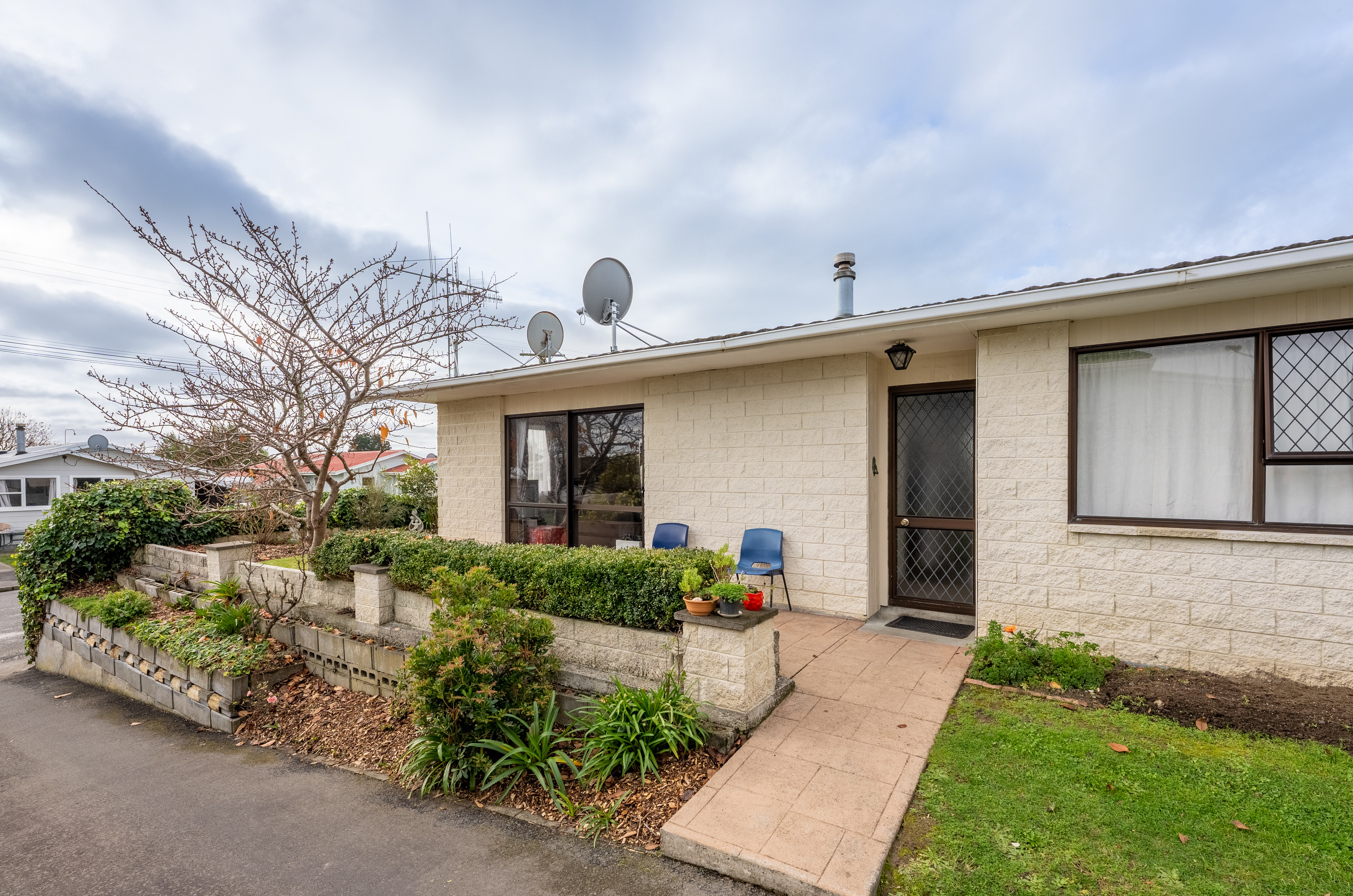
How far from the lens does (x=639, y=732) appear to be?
9.78 ft

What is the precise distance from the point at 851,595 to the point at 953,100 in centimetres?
630

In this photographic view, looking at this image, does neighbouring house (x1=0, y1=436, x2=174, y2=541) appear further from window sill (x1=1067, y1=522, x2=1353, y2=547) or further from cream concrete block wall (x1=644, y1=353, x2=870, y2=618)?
window sill (x1=1067, y1=522, x2=1353, y2=547)

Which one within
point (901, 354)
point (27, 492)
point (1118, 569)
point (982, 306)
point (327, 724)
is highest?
point (982, 306)

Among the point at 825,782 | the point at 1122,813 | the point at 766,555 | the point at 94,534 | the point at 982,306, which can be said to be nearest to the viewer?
the point at 1122,813

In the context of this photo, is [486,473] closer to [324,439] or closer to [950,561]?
[324,439]

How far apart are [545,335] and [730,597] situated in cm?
561

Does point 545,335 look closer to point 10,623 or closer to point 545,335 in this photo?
point 545,335

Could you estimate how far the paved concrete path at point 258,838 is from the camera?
2.38 m

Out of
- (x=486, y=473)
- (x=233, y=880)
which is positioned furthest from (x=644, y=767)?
(x=486, y=473)

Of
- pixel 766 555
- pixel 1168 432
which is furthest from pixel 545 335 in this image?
pixel 1168 432

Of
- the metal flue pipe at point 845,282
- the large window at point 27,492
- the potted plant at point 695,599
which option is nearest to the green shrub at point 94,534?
the potted plant at point 695,599

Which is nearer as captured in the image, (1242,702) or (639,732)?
(639,732)

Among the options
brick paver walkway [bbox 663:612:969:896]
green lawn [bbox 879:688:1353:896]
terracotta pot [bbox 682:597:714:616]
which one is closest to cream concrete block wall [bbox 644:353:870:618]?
brick paver walkway [bbox 663:612:969:896]

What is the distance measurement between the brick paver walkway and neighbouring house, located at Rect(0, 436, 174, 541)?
20741mm
